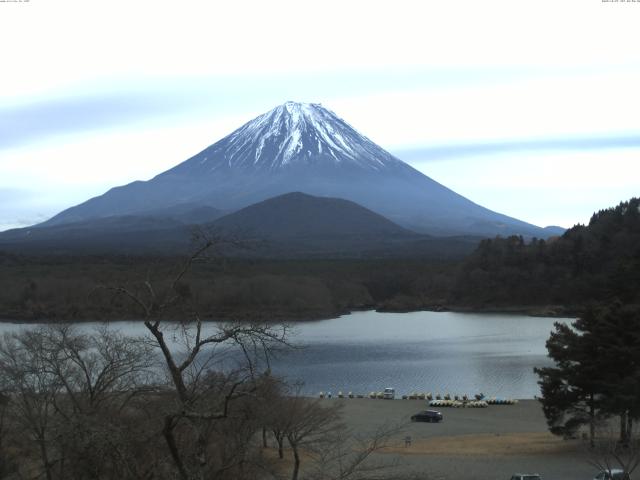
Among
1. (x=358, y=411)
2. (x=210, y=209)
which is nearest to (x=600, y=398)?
(x=358, y=411)

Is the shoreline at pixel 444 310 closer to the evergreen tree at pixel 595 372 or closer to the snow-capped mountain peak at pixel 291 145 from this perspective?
the evergreen tree at pixel 595 372

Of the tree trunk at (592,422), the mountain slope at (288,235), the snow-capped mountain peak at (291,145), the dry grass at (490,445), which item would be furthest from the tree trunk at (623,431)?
the snow-capped mountain peak at (291,145)

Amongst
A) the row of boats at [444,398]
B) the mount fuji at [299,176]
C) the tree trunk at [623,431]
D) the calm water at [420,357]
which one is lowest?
the row of boats at [444,398]

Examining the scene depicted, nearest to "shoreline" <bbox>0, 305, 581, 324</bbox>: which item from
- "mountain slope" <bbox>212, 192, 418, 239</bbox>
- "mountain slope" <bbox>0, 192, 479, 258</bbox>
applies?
"mountain slope" <bbox>0, 192, 479, 258</bbox>

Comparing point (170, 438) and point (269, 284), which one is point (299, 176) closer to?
point (269, 284)

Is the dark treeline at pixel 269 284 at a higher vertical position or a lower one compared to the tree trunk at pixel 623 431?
higher

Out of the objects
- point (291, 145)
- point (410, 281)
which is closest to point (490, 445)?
point (410, 281)
